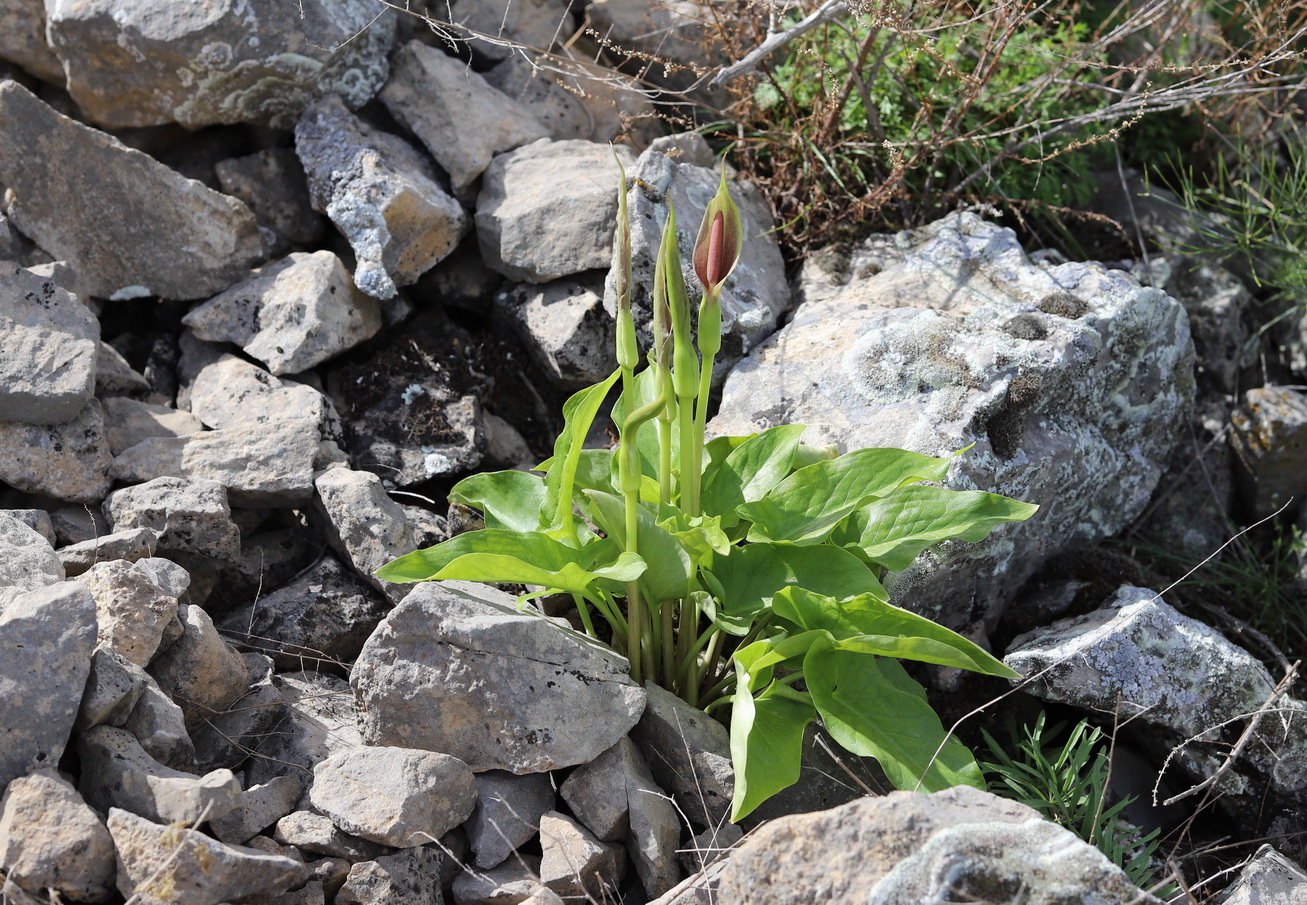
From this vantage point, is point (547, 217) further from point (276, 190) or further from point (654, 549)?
point (654, 549)

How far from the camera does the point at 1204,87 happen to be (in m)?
3.61

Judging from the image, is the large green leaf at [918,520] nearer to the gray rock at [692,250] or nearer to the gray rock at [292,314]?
the gray rock at [692,250]

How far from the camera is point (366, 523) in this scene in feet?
9.36

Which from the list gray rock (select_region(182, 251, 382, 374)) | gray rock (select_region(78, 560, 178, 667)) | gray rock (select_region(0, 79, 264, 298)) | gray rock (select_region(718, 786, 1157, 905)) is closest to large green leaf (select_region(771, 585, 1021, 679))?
gray rock (select_region(718, 786, 1157, 905))

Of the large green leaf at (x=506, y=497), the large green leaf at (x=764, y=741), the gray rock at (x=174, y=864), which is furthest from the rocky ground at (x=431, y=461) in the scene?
the large green leaf at (x=506, y=497)

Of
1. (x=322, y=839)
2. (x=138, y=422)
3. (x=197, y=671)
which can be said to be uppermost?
(x=322, y=839)

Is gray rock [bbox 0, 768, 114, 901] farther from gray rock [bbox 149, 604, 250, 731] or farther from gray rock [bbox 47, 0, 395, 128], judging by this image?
gray rock [bbox 47, 0, 395, 128]

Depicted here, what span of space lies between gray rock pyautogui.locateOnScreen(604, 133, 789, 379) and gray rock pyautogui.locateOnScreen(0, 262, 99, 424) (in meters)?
1.57

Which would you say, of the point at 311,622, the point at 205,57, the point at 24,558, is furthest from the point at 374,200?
the point at 24,558

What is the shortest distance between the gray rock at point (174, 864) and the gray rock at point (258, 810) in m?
0.18

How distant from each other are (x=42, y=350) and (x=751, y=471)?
6.78ft

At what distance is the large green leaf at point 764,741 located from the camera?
7.02 feet

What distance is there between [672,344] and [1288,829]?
7.21ft

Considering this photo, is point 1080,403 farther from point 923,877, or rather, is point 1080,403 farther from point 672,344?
point 923,877
